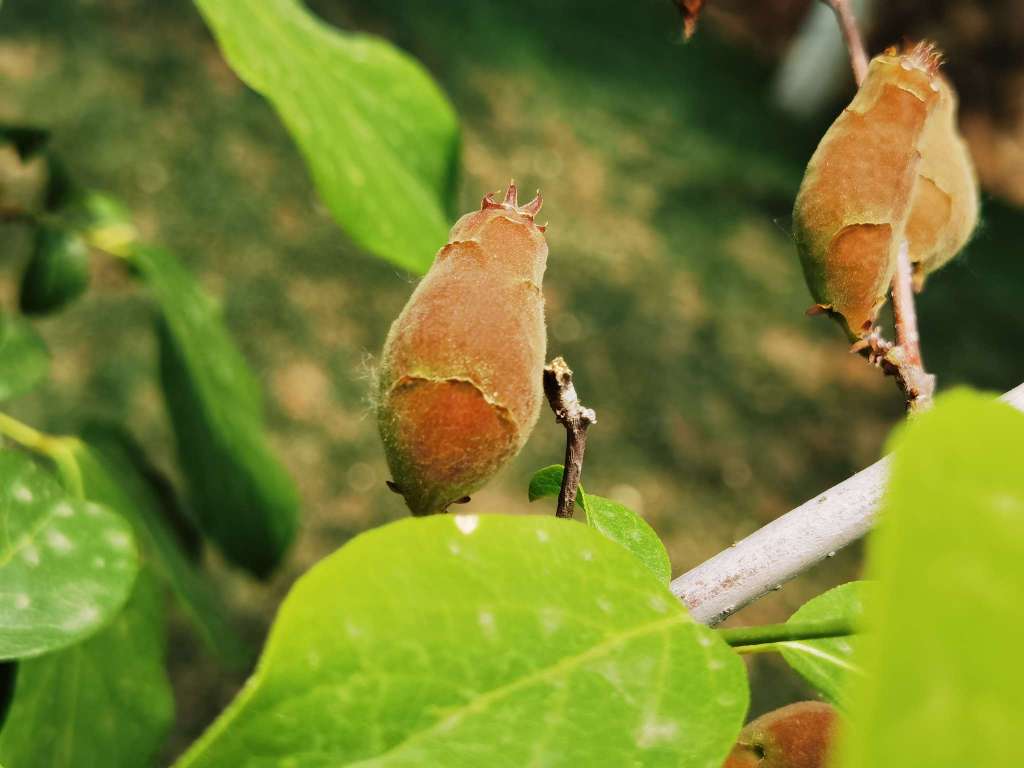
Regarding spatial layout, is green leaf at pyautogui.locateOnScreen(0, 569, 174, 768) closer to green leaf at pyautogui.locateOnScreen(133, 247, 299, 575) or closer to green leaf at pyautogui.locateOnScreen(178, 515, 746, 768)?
green leaf at pyautogui.locateOnScreen(133, 247, 299, 575)

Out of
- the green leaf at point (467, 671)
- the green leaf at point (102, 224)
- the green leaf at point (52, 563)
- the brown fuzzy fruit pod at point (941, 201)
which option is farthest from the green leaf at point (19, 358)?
the brown fuzzy fruit pod at point (941, 201)

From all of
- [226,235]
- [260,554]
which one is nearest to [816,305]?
[260,554]

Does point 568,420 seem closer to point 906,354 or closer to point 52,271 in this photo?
point 906,354

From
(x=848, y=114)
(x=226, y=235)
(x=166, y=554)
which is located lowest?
(x=226, y=235)

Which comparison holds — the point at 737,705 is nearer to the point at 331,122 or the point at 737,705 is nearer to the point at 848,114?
the point at 848,114

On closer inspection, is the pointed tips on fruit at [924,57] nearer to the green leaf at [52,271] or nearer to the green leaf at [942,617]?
the green leaf at [942,617]
